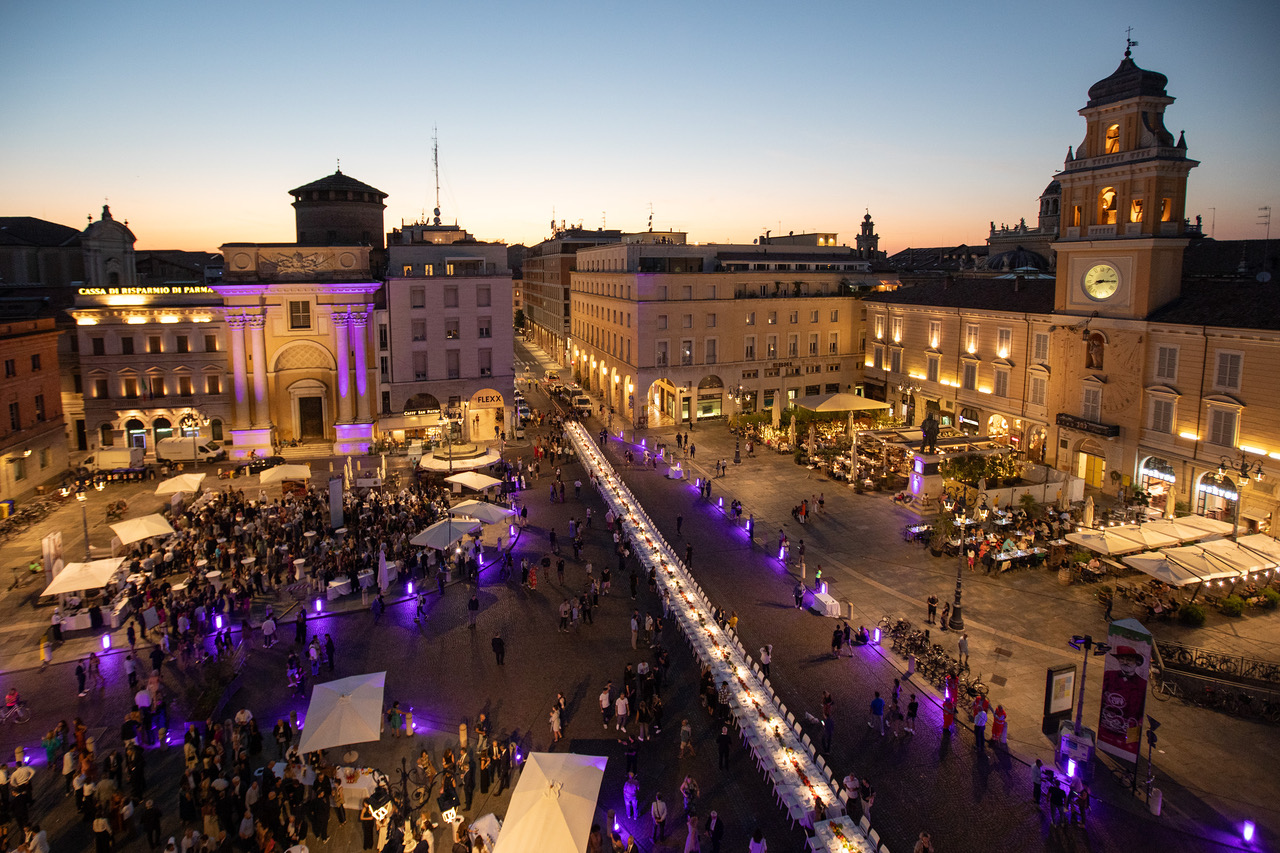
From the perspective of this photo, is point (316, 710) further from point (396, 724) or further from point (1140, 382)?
point (1140, 382)

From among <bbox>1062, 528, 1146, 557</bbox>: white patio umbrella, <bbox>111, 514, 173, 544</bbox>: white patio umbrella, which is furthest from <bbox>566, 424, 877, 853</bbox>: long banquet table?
<bbox>111, 514, 173, 544</bbox>: white patio umbrella

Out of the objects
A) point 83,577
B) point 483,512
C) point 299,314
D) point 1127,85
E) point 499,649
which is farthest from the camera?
point 299,314

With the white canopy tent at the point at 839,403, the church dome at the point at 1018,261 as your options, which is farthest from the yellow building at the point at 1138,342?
the church dome at the point at 1018,261

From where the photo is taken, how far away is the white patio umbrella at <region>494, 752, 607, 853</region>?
14.4 meters

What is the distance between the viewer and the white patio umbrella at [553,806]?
14383 mm

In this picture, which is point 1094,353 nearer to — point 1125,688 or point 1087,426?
point 1087,426

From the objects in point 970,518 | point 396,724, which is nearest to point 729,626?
point 396,724

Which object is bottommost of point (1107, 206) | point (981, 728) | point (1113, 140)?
point (981, 728)

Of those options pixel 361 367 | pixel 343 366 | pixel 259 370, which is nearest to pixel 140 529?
pixel 259 370

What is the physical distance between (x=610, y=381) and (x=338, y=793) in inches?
2028

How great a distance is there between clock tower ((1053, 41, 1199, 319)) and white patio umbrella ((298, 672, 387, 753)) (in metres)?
38.3

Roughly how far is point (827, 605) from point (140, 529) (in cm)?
2705

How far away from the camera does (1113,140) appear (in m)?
39.7

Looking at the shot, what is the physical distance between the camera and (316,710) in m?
18.6
